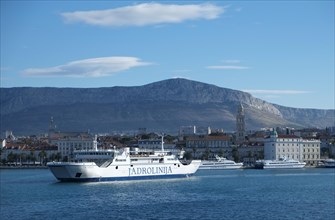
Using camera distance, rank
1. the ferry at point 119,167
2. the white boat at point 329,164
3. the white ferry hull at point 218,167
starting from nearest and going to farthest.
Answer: the ferry at point 119,167
the white ferry hull at point 218,167
the white boat at point 329,164

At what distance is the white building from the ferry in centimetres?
3368

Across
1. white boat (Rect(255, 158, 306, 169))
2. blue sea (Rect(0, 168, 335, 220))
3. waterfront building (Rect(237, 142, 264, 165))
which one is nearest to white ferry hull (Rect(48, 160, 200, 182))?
blue sea (Rect(0, 168, 335, 220))

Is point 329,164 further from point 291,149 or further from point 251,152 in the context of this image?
Answer: point 251,152

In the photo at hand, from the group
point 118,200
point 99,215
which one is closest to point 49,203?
point 118,200

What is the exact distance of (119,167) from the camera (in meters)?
51.2

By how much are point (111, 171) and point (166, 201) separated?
16.9 meters

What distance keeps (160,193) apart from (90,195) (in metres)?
3.80

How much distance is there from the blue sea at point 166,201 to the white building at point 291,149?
146 ft

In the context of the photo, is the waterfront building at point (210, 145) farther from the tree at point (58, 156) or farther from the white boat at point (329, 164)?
the tree at point (58, 156)

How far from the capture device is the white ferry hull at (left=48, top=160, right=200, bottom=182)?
160 feet

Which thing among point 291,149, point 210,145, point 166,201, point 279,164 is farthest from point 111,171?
point 210,145

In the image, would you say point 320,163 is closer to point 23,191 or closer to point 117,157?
point 117,157

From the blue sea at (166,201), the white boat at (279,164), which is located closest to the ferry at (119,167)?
the blue sea at (166,201)

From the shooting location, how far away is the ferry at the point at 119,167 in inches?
1925
